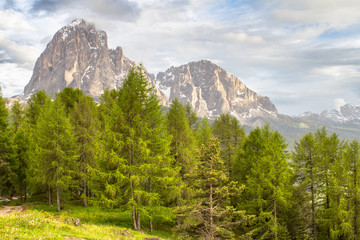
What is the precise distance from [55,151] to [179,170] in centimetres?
1316

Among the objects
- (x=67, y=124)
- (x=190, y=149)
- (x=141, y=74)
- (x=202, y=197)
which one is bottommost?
(x=202, y=197)

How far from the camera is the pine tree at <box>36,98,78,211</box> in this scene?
25156mm

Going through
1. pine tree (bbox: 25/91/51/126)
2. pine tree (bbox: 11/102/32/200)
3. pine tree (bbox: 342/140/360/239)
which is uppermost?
pine tree (bbox: 25/91/51/126)

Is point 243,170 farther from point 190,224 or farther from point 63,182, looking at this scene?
point 63,182

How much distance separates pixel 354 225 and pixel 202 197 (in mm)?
18422

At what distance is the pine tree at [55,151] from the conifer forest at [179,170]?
101mm

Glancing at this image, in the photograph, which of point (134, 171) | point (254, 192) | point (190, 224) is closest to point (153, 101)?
point (134, 171)

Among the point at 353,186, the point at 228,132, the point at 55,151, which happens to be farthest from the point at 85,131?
the point at 353,186

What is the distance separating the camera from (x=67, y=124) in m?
26.1

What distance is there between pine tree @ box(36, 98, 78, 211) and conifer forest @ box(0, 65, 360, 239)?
101mm

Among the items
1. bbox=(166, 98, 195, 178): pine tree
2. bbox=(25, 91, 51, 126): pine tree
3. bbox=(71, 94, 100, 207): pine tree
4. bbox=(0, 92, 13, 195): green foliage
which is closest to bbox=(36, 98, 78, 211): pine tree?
bbox=(71, 94, 100, 207): pine tree

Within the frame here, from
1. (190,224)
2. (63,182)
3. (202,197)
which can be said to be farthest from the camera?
(63,182)

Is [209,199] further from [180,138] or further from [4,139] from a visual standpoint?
[4,139]

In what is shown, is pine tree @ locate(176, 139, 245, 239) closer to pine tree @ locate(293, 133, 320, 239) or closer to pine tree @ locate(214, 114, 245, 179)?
pine tree @ locate(293, 133, 320, 239)
